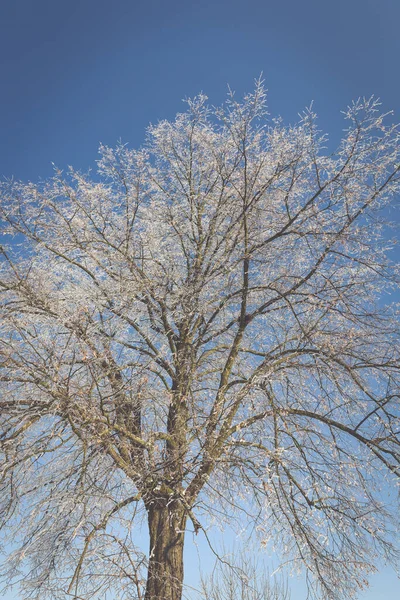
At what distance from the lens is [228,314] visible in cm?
800

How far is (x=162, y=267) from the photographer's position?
7867 mm

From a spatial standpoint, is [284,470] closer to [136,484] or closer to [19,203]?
[136,484]

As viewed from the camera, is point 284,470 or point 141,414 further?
point 141,414

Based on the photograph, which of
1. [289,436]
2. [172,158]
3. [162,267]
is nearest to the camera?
[289,436]

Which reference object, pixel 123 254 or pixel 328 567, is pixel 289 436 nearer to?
pixel 328 567

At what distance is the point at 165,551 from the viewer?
20.7ft

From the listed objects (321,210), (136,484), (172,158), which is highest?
(172,158)

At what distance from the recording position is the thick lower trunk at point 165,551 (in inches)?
235

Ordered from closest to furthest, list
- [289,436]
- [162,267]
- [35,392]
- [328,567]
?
[35,392], [328,567], [289,436], [162,267]

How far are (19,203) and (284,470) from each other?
4.87 metres

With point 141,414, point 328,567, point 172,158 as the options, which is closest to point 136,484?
point 141,414

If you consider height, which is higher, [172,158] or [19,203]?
[172,158]

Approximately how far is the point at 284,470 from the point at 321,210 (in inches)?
133

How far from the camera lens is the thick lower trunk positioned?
5.97 m
